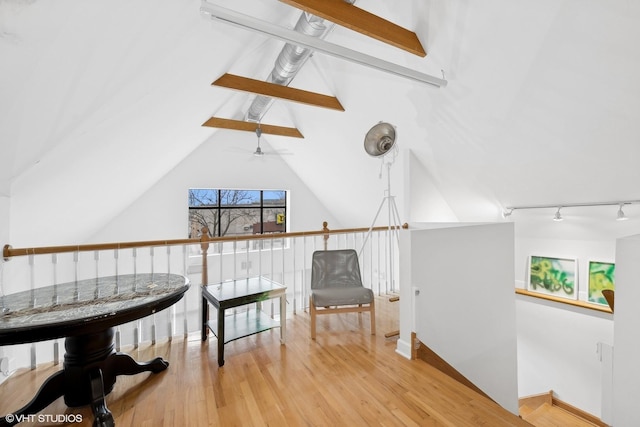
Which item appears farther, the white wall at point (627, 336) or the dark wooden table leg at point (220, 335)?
the dark wooden table leg at point (220, 335)

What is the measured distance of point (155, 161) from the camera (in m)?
4.19

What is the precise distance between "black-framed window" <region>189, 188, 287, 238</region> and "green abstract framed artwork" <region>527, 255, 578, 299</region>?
4941mm

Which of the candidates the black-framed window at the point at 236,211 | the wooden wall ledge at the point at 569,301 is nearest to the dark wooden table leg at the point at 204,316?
the black-framed window at the point at 236,211

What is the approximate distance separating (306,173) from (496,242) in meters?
4.11

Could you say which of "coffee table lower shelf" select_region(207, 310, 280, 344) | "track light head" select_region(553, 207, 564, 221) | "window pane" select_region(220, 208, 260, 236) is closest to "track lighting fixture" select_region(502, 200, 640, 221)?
"track light head" select_region(553, 207, 564, 221)

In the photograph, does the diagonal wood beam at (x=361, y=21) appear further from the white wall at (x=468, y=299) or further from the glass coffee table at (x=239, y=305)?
the glass coffee table at (x=239, y=305)

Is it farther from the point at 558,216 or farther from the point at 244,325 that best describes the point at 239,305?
the point at 558,216

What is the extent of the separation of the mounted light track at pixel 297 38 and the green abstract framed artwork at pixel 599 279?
2.95m

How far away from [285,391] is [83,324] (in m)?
1.32

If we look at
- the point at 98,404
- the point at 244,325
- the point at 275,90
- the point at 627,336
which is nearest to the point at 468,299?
the point at 627,336

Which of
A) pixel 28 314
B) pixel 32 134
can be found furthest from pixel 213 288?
pixel 32 134

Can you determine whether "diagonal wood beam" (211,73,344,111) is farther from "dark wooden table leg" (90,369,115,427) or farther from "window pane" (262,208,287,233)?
"window pane" (262,208,287,233)

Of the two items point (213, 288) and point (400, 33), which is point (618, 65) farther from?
point (213, 288)

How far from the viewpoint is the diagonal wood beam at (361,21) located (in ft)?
6.17
